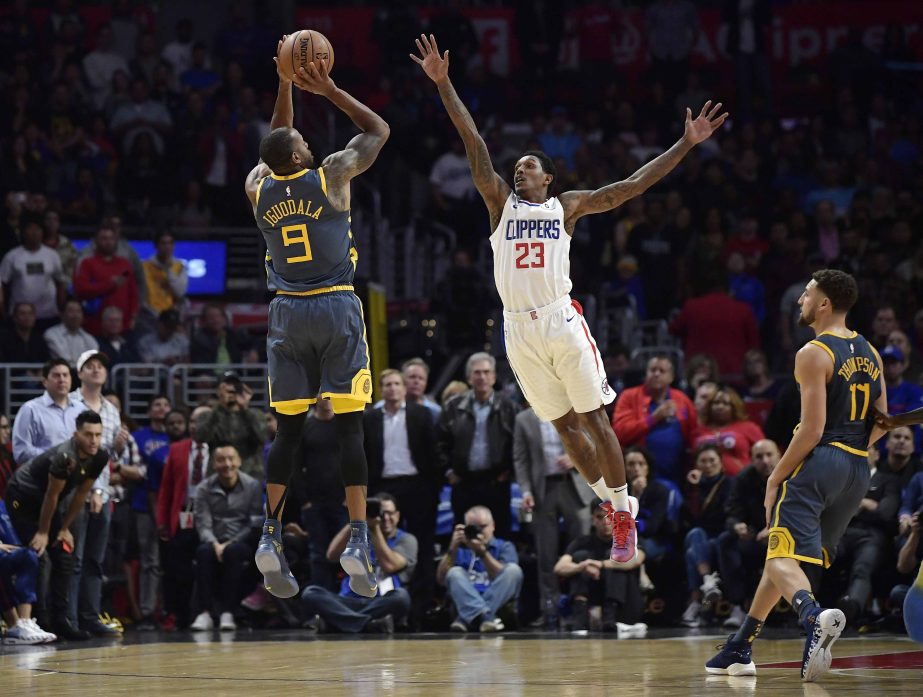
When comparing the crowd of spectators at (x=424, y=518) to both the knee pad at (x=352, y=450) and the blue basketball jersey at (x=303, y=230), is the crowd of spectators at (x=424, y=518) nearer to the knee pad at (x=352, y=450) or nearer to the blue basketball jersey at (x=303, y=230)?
the knee pad at (x=352, y=450)

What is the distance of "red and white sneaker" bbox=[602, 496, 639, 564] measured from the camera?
9641 mm

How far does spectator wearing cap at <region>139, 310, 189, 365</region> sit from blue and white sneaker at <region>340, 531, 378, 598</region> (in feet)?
23.8

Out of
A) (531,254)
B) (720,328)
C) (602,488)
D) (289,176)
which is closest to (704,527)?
(720,328)

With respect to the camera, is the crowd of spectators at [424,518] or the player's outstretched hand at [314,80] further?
the crowd of spectators at [424,518]

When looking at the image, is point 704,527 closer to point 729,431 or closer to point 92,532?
point 729,431

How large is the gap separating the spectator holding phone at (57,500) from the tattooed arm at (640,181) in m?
4.93

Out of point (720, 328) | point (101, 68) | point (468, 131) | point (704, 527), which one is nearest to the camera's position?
point (468, 131)

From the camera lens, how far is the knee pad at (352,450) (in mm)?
9164

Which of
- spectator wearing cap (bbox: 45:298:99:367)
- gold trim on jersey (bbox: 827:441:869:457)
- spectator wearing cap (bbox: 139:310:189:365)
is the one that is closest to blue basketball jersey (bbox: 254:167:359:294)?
gold trim on jersey (bbox: 827:441:869:457)

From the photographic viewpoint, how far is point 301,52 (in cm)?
888

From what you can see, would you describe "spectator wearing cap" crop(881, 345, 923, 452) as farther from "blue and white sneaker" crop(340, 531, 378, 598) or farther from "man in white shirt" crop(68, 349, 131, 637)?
"man in white shirt" crop(68, 349, 131, 637)

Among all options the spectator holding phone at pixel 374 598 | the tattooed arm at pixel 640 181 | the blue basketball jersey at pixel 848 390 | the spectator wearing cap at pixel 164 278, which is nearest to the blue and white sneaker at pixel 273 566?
the tattooed arm at pixel 640 181

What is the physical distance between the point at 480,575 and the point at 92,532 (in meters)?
3.38

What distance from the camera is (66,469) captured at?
12.4 meters
